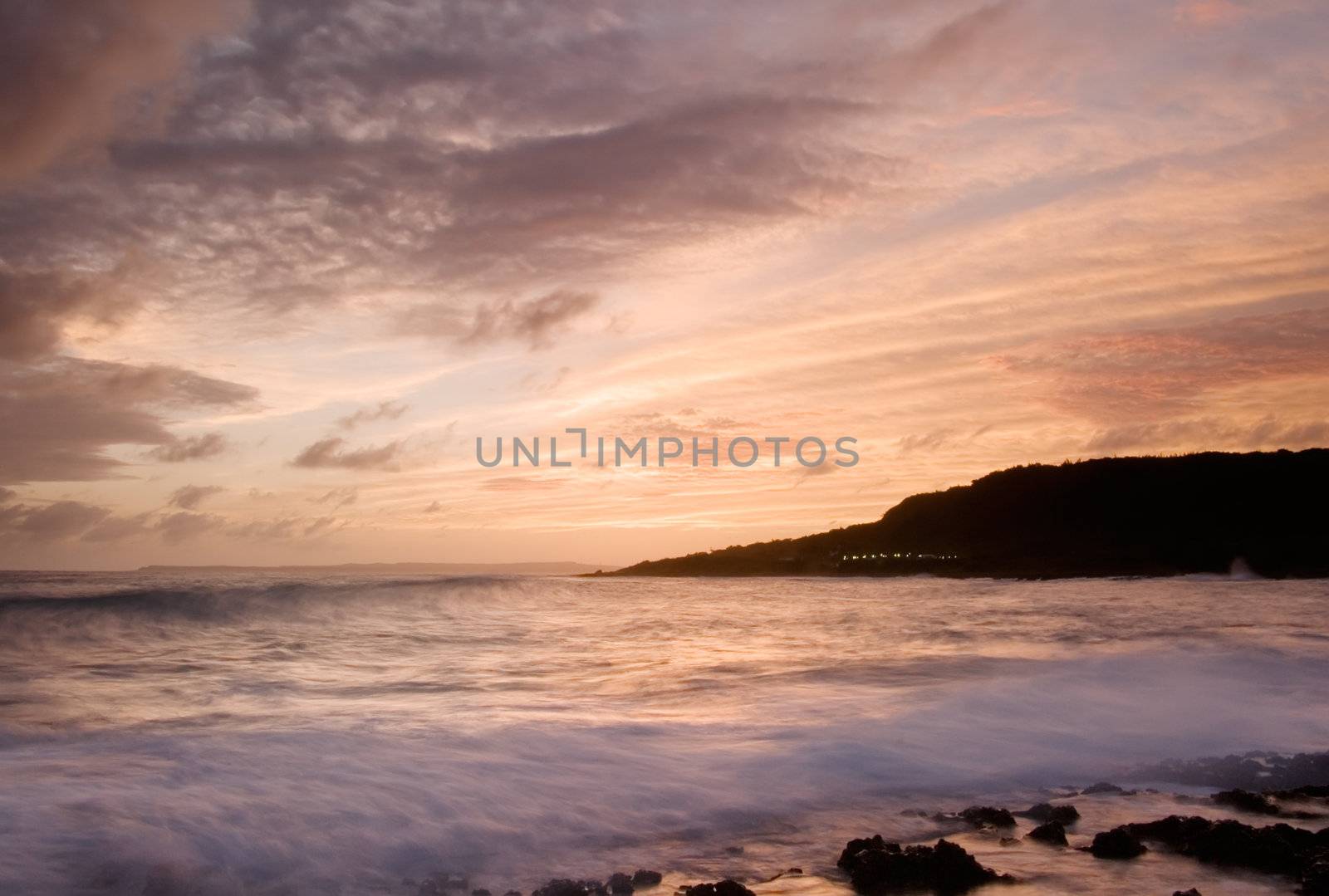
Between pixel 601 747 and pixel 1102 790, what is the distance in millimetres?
4635

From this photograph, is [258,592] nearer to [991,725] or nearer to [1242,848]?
[991,725]

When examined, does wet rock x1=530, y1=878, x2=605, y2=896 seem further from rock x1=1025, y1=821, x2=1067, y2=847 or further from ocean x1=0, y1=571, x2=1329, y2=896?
rock x1=1025, y1=821, x2=1067, y2=847

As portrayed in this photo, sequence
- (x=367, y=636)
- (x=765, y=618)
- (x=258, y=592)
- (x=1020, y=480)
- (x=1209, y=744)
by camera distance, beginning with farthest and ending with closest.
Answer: (x=1020, y=480), (x=258, y=592), (x=765, y=618), (x=367, y=636), (x=1209, y=744)

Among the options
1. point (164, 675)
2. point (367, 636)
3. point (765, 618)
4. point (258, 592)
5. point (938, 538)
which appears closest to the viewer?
point (164, 675)

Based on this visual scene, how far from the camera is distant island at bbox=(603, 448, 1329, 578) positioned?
189ft

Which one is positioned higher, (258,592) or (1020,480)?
(1020,480)

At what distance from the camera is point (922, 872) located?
5.37m

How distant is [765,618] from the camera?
25578 mm

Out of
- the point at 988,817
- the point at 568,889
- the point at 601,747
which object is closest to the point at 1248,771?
the point at 988,817

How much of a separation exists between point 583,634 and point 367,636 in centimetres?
481

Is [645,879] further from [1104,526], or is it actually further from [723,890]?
[1104,526]

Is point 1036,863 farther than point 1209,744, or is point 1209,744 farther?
point 1209,744

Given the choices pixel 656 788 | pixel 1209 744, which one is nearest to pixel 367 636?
pixel 656 788

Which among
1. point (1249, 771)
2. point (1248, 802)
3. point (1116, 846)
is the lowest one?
point (1249, 771)
